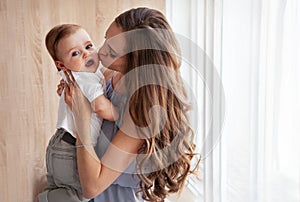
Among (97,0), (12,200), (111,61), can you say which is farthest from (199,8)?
(12,200)

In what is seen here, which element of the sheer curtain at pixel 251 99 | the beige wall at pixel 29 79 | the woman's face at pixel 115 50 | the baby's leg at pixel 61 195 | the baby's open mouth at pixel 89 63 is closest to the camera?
the woman's face at pixel 115 50

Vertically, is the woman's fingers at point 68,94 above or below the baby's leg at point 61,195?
above

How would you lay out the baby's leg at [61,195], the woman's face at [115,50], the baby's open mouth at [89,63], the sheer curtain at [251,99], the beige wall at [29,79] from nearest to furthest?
the woman's face at [115,50]
the baby's open mouth at [89,63]
the sheer curtain at [251,99]
the baby's leg at [61,195]
the beige wall at [29,79]

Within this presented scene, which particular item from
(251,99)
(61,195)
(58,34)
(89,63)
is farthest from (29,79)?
(251,99)

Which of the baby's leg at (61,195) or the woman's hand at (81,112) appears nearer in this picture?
the woman's hand at (81,112)

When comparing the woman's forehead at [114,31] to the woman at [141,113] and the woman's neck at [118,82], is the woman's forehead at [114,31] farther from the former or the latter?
the woman's neck at [118,82]

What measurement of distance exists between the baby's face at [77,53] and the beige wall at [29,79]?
2.45 feet

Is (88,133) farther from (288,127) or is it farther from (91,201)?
(288,127)

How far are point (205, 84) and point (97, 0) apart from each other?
928mm

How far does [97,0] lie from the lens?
206cm

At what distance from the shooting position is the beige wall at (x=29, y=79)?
203 centimetres

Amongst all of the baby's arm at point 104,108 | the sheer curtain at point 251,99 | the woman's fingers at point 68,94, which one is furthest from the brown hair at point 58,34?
the sheer curtain at point 251,99

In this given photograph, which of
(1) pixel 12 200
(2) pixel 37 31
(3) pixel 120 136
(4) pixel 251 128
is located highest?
(2) pixel 37 31

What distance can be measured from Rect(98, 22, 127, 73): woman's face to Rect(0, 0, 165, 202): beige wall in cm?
91
